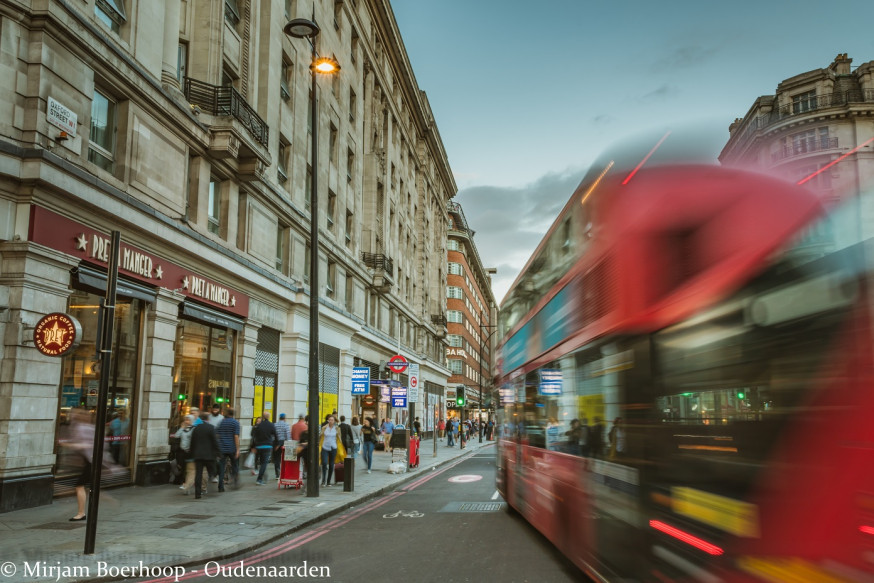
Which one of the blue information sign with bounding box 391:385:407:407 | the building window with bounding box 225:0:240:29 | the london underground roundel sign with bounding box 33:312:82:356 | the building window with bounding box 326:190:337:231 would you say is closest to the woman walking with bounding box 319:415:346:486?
the blue information sign with bounding box 391:385:407:407

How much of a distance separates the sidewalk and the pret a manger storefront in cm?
113

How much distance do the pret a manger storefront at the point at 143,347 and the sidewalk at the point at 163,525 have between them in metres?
1.13

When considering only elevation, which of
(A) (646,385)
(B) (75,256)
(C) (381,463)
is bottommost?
(C) (381,463)

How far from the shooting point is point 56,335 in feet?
31.8

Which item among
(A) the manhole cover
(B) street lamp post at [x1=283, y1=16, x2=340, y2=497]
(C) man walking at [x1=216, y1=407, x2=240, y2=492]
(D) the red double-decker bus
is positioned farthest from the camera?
(C) man walking at [x1=216, y1=407, x2=240, y2=492]

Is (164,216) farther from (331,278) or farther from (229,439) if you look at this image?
(331,278)

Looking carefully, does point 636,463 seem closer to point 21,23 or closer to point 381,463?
point 21,23

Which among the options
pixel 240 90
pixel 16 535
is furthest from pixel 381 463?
pixel 16 535

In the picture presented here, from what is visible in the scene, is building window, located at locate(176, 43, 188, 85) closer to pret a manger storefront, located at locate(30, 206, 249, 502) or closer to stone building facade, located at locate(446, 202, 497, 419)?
pret a manger storefront, located at locate(30, 206, 249, 502)

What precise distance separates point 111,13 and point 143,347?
22.7ft

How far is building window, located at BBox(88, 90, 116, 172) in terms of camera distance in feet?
45.7

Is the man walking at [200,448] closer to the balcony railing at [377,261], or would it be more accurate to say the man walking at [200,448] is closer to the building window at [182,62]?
the building window at [182,62]

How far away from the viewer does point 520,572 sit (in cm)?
772

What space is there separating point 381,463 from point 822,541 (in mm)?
23917
